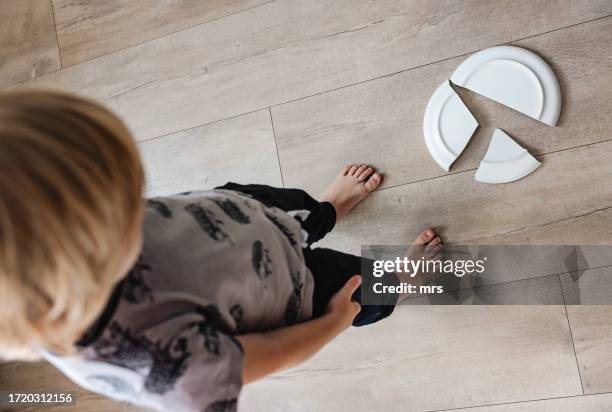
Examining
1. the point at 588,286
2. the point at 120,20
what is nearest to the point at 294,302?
the point at 588,286

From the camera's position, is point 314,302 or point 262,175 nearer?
point 314,302

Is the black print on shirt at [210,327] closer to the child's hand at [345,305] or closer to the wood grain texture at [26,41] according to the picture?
the child's hand at [345,305]

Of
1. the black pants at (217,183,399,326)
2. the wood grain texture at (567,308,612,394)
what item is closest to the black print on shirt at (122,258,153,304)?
the black pants at (217,183,399,326)

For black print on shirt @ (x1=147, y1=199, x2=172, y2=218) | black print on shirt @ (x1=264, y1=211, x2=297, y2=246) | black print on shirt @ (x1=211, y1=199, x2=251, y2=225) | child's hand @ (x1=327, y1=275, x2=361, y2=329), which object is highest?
black print on shirt @ (x1=147, y1=199, x2=172, y2=218)

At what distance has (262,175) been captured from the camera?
117 centimetres

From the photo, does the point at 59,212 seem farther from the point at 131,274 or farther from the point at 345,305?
the point at 345,305

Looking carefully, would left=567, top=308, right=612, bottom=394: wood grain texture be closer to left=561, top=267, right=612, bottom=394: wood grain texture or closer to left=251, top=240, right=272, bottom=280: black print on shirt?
left=561, top=267, right=612, bottom=394: wood grain texture

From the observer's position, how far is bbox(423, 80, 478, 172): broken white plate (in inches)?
41.4

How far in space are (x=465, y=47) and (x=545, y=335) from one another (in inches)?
21.5

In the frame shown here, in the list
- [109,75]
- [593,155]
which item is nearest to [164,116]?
[109,75]

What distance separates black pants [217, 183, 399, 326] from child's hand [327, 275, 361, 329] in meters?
0.02

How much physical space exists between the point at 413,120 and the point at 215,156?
413 mm

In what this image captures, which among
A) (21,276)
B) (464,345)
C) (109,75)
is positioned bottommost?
(464,345)

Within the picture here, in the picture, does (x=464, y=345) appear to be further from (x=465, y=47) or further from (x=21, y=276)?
(x=21, y=276)
